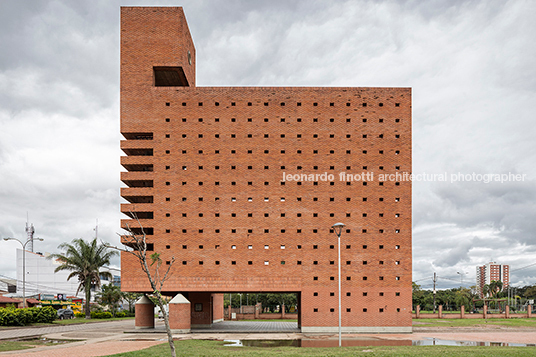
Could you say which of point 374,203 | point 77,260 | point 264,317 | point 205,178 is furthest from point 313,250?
point 77,260

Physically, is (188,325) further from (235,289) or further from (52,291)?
(52,291)

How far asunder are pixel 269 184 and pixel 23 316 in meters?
22.3

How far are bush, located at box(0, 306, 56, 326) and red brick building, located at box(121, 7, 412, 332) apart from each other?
9565mm

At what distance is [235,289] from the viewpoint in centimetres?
3266

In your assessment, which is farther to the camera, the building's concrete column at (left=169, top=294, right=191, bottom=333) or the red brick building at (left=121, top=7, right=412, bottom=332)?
the red brick building at (left=121, top=7, right=412, bottom=332)

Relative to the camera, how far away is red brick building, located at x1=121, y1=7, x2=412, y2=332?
32.7 metres

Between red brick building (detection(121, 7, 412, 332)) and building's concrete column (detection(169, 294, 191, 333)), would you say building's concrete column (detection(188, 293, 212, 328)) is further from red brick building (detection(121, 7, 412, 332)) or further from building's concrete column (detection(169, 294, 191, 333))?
building's concrete column (detection(169, 294, 191, 333))

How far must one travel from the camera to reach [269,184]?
34000mm

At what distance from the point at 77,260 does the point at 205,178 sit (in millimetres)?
22721

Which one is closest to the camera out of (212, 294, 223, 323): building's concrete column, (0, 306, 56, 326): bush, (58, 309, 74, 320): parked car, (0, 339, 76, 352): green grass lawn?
(0, 339, 76, 352): green grass lawn

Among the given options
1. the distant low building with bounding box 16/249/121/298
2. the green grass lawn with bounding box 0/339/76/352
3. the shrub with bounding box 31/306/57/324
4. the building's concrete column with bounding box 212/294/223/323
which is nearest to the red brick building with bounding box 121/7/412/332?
the green grass lawn with bounding box 0/339/76/352

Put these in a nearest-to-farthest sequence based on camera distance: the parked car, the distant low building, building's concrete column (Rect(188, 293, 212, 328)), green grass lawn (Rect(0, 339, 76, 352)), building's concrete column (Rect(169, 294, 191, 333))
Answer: green grass lawn (Rect(0, 339, 76, 352)), building's concrete column (Rect(169, 294, 191, 333)), building's concrete column (Rect(188, 293, 212, 328)), the parked car, the distant low building

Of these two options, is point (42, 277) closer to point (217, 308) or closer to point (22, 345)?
point (217, 308)

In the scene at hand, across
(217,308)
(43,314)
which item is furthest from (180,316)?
(217,308)
